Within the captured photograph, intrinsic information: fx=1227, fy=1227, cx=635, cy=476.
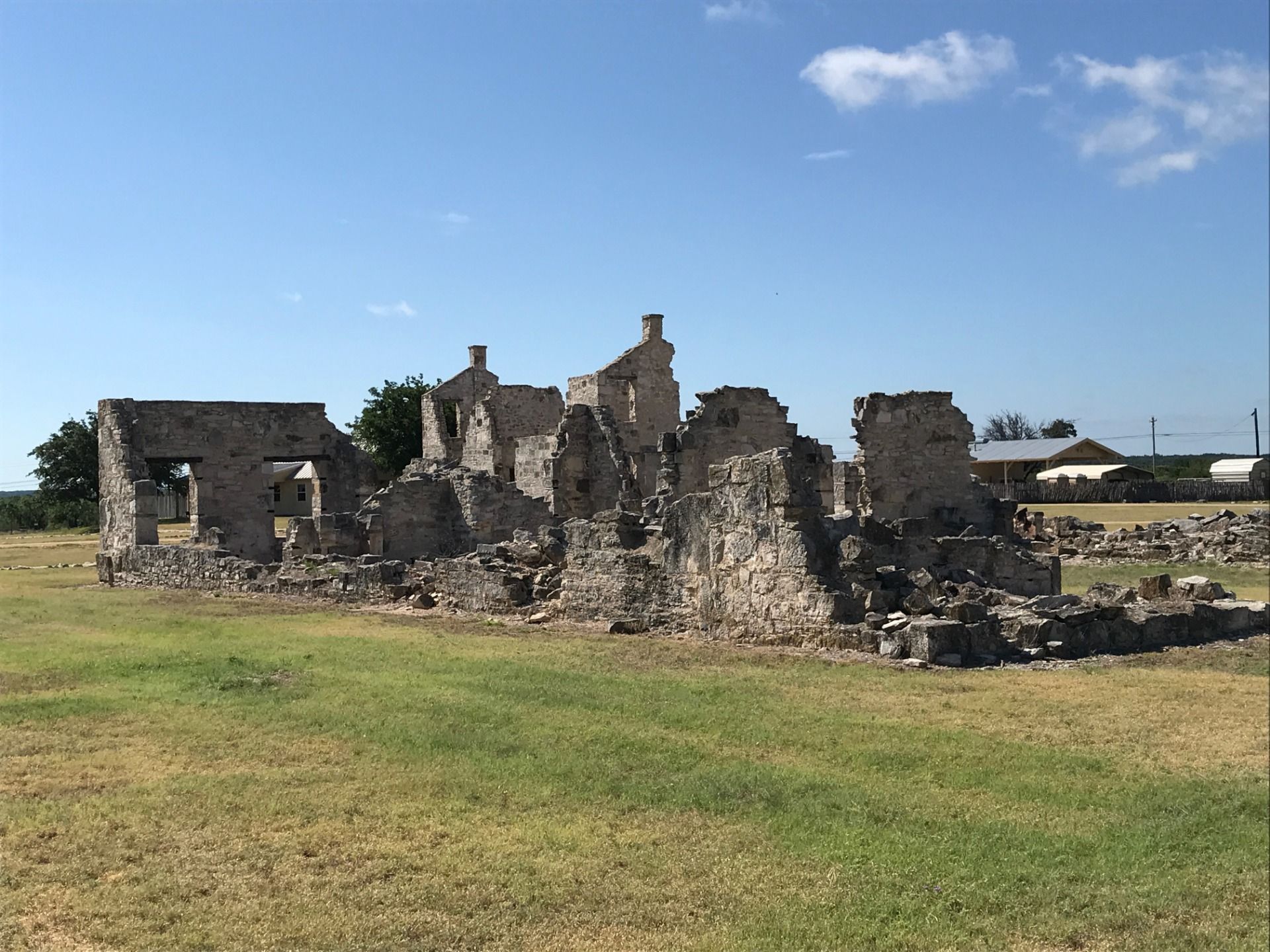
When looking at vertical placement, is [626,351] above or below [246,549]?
above

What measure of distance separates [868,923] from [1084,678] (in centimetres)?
632

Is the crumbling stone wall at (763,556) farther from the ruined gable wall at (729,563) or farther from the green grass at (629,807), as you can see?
the green grass at (629,807)

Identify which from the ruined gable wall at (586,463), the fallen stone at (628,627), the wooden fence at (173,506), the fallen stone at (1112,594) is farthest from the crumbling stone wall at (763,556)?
the wooden fence at (173,506)

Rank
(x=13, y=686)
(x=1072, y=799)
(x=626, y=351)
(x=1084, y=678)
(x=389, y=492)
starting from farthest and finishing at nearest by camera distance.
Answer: (x=626, y=351)
(x=389, y=492)
(x=1084, y=678)
(x=13, y=686)
(x=1072, y=799)

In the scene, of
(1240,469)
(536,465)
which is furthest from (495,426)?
(1240,469)

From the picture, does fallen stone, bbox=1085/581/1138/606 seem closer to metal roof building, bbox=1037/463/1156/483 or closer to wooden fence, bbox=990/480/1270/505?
wooden fence, bbox=990/480/1270/505

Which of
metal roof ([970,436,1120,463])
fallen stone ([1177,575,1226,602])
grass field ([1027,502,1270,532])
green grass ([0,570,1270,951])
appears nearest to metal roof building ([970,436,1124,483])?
metal roof ([970,436,1120,463])

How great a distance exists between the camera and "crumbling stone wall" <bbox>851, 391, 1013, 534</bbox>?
2188 centimetres

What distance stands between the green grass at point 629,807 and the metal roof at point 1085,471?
1688 inches

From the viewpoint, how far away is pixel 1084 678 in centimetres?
1130

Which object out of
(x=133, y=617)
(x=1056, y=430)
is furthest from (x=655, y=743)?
(x=1056, y=430)

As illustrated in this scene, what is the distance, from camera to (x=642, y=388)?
30.2 meters

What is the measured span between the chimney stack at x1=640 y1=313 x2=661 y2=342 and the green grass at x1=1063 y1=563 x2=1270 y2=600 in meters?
11.1

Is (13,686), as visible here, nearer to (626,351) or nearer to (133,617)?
(133,617)
